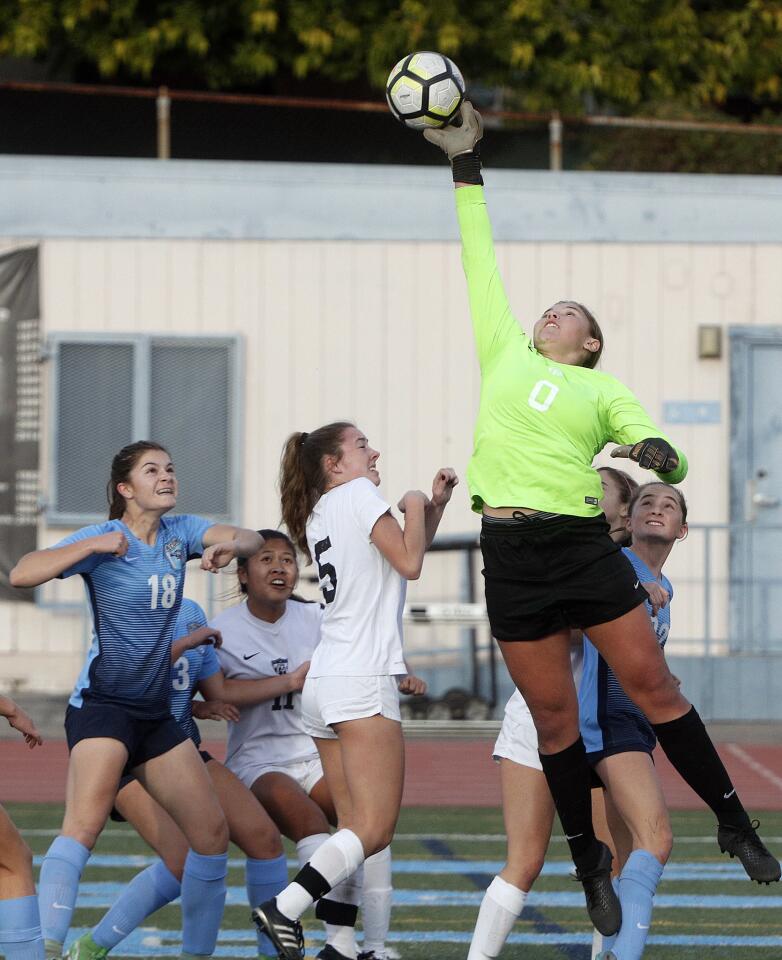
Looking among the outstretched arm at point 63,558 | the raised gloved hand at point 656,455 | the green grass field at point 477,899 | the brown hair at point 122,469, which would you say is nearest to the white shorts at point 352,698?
the outstretched arm at point 63,558

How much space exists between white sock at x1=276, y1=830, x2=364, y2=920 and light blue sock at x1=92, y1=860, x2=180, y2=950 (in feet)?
3.17

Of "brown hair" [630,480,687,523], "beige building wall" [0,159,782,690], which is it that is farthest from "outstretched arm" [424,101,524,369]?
"beige building wall" [0,159,782,690]

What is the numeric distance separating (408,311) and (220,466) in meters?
2.07

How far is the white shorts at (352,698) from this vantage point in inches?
219

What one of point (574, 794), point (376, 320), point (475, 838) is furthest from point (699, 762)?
point (376, 320)

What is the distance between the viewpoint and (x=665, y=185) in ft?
47.2

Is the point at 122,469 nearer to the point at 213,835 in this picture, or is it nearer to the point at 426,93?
the point at 213,835

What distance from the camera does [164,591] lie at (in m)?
6.02

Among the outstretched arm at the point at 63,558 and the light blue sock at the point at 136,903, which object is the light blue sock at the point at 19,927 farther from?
the outstretched arm at the point at 63,558

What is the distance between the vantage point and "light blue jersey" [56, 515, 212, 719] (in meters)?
5.97

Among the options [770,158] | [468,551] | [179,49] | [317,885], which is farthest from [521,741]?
[179,49]

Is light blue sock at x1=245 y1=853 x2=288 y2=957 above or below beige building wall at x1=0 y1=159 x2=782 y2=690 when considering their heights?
below

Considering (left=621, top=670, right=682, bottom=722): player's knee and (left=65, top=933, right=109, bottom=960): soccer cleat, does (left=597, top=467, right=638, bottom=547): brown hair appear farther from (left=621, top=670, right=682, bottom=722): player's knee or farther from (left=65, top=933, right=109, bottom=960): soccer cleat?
(left=65, top=933, right=109, bottom=960): soccer cleat

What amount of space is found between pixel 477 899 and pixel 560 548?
3.04m
